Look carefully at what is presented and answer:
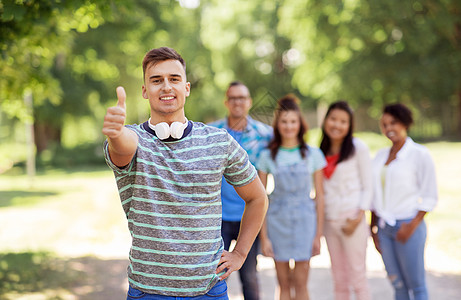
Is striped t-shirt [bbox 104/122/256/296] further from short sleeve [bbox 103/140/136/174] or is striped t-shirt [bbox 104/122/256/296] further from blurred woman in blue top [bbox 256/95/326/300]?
blurred woman in blue top [bbox 256/95/326/300]

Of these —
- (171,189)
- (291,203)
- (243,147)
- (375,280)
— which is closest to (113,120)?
(171,189)

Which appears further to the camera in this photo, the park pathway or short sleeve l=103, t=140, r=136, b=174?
the park pathway

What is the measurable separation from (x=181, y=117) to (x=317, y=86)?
23427 millimetres

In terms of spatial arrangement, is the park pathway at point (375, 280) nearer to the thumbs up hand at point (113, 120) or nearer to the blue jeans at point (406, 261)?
the blue jeans at point (406, 261)

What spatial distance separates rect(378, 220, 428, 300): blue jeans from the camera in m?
3.98

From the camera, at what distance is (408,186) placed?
160 inches

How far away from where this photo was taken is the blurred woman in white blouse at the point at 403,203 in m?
3.99

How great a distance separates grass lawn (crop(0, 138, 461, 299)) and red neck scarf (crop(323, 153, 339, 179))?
297 cm

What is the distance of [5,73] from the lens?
5.64 metres

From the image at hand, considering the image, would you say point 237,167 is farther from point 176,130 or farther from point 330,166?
point 330,166

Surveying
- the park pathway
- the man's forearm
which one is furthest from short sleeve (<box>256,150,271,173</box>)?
the park pathway

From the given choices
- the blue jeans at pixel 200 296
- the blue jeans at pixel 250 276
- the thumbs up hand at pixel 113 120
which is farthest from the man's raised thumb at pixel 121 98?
the blue jeans at pixel 250 276

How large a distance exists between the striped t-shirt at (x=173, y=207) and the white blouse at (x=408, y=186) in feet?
8.19

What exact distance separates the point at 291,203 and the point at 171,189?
222cm
